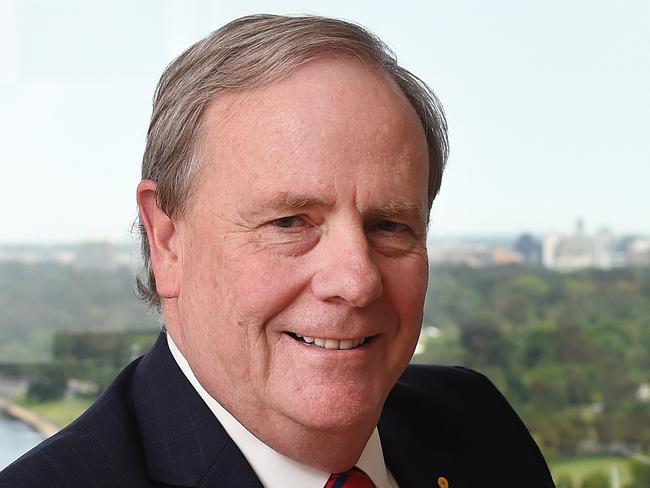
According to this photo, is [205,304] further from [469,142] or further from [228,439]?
[469,142]

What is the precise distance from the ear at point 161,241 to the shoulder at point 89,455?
6.9 inches

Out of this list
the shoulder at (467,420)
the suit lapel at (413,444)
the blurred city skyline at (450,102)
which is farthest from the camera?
the blurred city skyline at (450,102)

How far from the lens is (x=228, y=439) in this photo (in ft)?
4.40

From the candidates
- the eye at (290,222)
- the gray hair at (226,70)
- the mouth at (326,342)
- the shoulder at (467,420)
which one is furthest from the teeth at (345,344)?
the shoulder at (467,420)

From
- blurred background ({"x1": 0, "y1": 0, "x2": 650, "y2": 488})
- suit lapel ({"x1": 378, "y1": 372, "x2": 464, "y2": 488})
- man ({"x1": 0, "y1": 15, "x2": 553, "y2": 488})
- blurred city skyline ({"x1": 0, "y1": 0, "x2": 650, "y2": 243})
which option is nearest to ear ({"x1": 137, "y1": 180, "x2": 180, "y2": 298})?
man ({"x1": 0, "y1": 15, "x2": 553, "y2": 488})

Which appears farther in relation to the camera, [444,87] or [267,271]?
[444,87]

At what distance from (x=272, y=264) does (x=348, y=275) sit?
0.31 ft

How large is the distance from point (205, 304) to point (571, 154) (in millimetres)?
2883

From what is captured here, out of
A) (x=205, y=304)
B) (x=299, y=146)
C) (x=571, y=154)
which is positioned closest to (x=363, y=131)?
(x=299, y=146)

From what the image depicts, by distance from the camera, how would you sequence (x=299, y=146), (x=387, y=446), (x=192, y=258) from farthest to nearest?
1. (x=387, y=446)
2. (x=192, y=258)
3. (x=299, y=146)

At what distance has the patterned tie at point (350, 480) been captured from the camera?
4.43 ft

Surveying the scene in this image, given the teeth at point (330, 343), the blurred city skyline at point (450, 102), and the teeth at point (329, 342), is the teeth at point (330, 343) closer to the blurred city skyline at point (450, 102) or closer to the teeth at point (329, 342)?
the teeth at point (329, 342)

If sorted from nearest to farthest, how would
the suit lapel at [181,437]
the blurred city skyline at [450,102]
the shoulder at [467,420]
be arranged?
1. the suit lapel at [181,437]
2. the shoulder at [467,420]
3. the blurred city skyline at [450,102]

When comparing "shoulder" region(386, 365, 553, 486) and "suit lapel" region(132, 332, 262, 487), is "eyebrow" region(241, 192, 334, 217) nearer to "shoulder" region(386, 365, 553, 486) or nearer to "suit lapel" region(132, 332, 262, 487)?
"suit lapel" region(132, 332, 262, 487)
